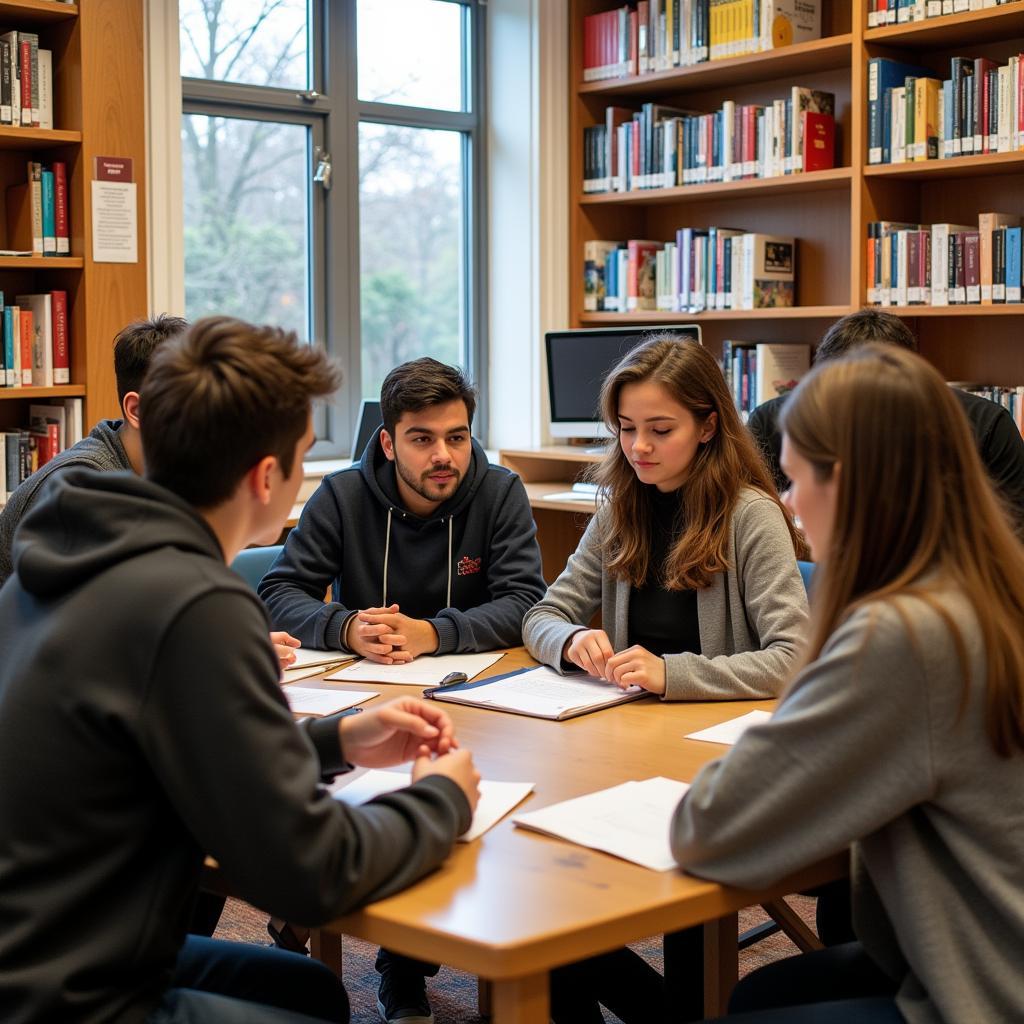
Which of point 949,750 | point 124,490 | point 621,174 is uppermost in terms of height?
point 621,174

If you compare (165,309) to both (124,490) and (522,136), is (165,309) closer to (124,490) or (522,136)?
(522,136)

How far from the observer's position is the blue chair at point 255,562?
271cm

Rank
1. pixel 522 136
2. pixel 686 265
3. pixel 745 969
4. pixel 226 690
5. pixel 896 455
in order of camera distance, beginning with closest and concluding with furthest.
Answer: pixel 226 690
pixel 896 455
pixel 745 969
pixel 686 265
pixel 522 136

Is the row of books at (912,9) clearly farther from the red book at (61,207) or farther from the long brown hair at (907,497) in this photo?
the long brown hair at (907,497)

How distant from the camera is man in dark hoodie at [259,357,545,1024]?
8.25ft

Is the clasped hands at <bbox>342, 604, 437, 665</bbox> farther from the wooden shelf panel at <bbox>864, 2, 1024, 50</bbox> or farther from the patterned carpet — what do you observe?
the wooden shelf panel at <bbox>864, 2, 1024, 50</bbox>

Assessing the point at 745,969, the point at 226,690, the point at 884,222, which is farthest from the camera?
the point at 884,222

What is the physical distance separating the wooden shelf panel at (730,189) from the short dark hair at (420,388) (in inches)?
80.9

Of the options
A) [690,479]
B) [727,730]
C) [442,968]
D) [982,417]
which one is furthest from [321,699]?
[982,417]

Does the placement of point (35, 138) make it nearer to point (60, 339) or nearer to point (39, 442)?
point (60, 339)

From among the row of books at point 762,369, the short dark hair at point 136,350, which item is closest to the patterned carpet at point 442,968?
the short dark hair at point 136,350

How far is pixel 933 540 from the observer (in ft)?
4.18

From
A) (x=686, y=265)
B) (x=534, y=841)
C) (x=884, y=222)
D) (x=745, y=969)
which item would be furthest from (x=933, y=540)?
(x=686, y=265)

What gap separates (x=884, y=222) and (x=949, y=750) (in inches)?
122
